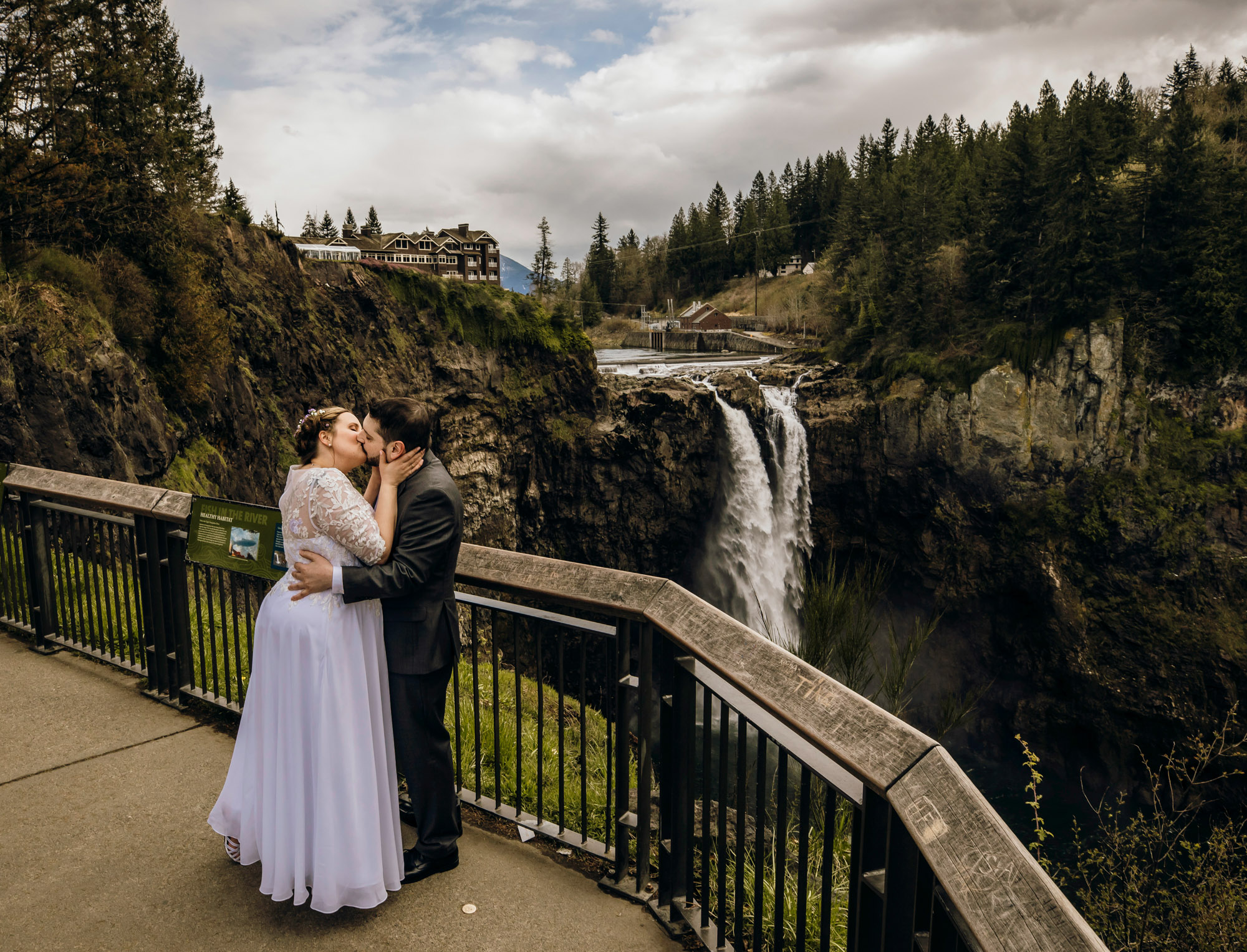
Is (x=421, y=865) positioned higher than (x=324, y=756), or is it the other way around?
(x=324, y=756)

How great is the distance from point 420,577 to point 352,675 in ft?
1.49

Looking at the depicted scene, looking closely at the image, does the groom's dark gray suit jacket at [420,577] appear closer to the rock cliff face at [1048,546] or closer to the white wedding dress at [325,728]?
the white wedding dress at [325,728]

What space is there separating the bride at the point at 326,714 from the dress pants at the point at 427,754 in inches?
2.5

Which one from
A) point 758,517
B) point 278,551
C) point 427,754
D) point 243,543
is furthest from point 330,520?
point 758,517

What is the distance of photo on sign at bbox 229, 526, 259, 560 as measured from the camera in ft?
13.6

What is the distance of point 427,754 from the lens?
3148mm

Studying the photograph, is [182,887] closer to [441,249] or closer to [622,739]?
[622,739]

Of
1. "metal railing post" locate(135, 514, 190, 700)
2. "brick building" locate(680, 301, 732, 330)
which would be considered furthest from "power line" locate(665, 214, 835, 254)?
"metal railing post" locate(135, 514, 190, 700)

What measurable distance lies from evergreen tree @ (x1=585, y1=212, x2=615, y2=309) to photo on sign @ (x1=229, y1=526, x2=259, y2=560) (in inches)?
3754

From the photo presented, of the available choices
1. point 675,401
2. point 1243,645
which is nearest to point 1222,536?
point 1243,645

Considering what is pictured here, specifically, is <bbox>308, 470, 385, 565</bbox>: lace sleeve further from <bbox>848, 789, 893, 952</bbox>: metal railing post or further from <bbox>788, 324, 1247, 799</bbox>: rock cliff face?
<bbox>788, 324, 1247, 799</bbox>: rock cliff face

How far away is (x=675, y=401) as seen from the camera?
1272 inches

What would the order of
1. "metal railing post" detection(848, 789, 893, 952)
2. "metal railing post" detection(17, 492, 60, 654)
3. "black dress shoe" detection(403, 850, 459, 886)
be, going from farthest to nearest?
"metal railing post" detection(17, 492, 60, 654) → "black dress shoe" detection(403, 850, 459, 886) → "metal railing post" detection(848, 789, 893, 952)

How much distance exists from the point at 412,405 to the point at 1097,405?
3512 centimetres
